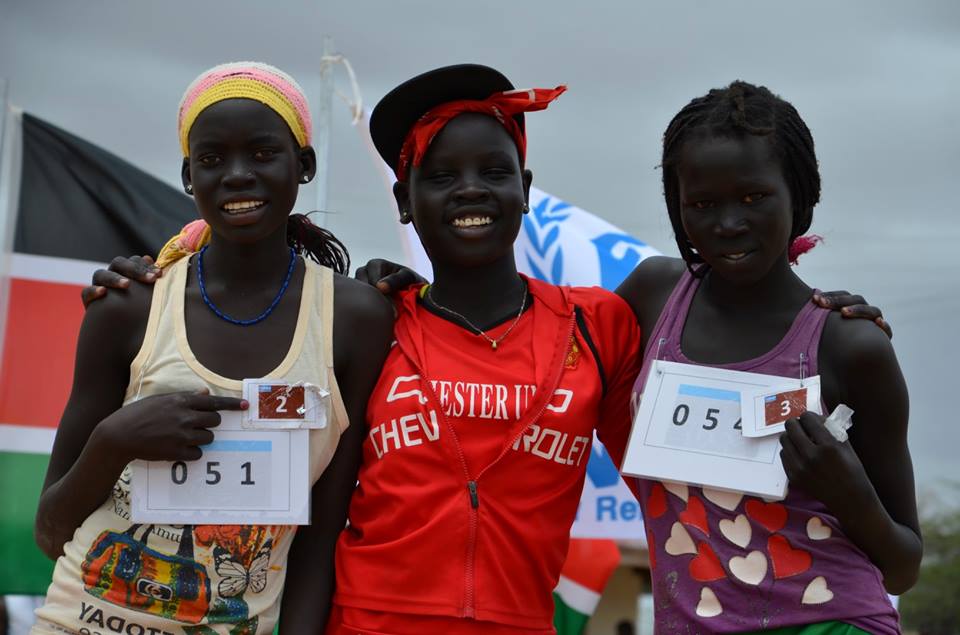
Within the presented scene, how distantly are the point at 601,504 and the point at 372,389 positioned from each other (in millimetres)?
2733

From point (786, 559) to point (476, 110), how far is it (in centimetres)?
132

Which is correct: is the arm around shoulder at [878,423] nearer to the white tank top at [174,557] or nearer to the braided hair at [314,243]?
the white tank top at [174,557]

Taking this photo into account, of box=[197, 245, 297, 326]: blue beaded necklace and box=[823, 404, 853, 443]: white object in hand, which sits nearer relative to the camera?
box=[823, 404, 853, 443]: white object in hand

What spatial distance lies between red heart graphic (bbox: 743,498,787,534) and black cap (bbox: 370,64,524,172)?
117 centimetres

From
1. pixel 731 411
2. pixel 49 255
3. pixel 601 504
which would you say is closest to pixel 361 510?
pixel 731 411

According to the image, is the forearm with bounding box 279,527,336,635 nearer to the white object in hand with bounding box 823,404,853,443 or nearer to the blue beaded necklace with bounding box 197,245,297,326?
the blue beaded necklace with bounding box 197,245,297,326

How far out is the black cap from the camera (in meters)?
3.07

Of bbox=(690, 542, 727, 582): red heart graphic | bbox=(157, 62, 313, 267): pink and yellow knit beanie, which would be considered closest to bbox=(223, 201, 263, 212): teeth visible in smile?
bbox=(157, 62, 313, 267): pink and yellow knit beanie

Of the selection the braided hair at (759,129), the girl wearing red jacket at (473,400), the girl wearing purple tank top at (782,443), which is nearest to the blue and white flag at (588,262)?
the girl wearing red jacket at (473,400)

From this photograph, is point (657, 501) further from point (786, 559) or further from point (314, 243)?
point (314, 243)

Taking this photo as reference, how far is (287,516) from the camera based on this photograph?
9.05 ft

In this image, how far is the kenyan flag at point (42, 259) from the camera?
21.0 ft

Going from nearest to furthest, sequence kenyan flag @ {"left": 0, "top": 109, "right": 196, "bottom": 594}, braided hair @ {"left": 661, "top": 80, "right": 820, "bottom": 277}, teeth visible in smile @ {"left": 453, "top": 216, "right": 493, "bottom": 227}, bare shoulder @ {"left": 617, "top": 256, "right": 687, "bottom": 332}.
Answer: braided hair @ {"left": 661, "top": 80, "right": 820, "bottom": 277} → teeth visible in smile @ {"left": 453, "top": 216, "right": 493, "bottom": 227} → bare shoulder @ {"left": 617, "top": 256, "right": 687, "bottom": 332} → kenyan flag @ {"left": 0, "top": 109, "right": 196, "bottom": 594}

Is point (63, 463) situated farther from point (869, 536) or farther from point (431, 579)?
point (869, 536)
